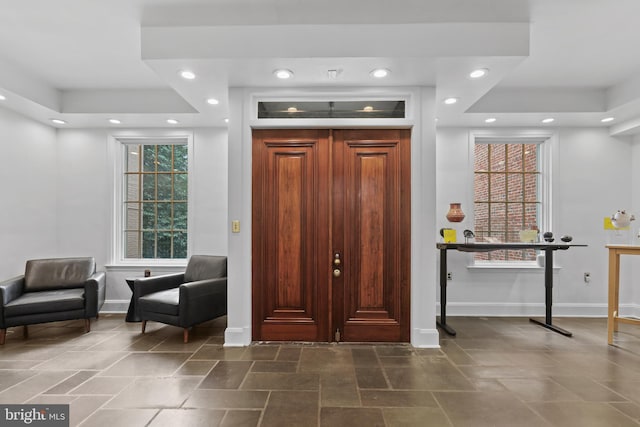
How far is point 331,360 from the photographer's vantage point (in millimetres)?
2885

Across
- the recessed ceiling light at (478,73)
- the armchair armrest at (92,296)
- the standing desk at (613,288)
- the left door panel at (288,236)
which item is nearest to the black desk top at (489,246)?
the standing desk at (613,288)

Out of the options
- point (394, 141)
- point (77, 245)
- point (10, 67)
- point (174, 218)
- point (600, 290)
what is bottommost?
point (600, 290)

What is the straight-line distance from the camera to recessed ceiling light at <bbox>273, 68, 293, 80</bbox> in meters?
2.86

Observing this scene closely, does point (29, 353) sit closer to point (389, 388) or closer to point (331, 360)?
point (331, 360)

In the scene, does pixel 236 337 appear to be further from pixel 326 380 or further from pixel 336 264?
pixel 336 264

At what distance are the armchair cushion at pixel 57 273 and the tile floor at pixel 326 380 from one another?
59 centimetres

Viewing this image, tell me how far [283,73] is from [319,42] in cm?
50

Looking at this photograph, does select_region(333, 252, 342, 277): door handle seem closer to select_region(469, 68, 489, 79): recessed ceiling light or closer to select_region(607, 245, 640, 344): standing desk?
select_region(469, 68, 489, 79): recessed ceiling light

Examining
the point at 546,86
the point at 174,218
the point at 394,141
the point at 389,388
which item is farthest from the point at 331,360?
the point at 546,86

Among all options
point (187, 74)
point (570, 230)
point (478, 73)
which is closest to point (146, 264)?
point (187, 74)

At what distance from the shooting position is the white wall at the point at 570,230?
4.37 meters

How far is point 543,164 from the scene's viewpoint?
4492 millimetres

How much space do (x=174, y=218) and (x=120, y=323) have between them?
5.04 ft

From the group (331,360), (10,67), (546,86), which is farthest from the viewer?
(546,86)
